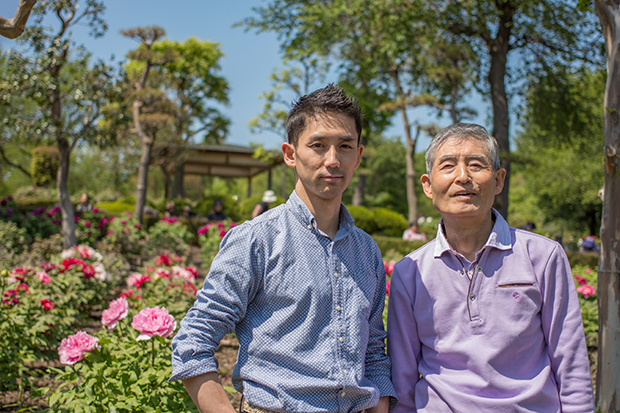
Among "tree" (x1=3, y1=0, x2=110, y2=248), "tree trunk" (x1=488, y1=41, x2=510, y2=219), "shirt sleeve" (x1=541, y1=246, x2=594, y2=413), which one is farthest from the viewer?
"tree trunk" (x1=488, y1=41, x2=510, y2=219)

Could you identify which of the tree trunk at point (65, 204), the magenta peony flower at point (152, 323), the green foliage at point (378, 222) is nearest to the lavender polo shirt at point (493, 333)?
the magenta peony flower at point (152, 323)

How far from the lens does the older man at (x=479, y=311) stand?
1.52 meters

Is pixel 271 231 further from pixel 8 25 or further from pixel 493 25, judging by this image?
pixel 493 25

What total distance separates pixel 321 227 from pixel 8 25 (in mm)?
1823

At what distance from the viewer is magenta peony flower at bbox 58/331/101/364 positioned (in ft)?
7.27

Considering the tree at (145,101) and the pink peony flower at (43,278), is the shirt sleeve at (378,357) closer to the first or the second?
the pink peony flower at (43,278)

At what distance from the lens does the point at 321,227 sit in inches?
62.7

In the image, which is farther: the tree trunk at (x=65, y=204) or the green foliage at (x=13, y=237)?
the green foliage at (x=13, y=237)

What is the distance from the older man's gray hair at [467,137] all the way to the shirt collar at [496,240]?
214mm

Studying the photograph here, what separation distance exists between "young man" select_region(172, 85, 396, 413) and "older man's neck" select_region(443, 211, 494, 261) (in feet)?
1.28

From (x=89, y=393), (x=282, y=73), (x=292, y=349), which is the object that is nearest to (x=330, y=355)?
(x=292, y=349)

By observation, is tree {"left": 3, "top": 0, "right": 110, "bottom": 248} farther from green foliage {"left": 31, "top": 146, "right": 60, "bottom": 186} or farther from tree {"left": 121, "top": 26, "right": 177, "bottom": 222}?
green foliage {"left": 31, "top": 146, "right": 60, "bottom": 186}

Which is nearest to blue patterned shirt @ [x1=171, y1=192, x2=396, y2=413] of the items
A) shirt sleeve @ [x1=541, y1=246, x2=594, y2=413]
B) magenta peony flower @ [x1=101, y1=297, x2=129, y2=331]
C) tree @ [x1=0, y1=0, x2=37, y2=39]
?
shirt sleeve @ [x1=541, y1=246, x2=594, y2=413]

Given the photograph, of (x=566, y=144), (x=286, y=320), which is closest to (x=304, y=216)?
(x=286, y=320)
